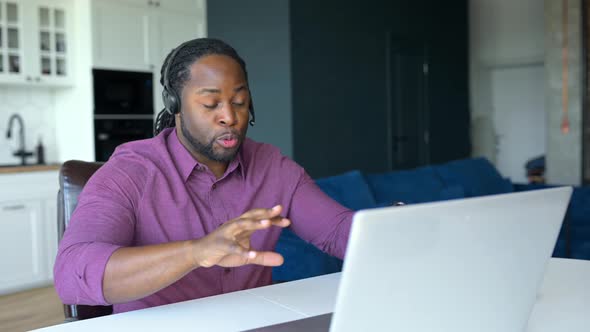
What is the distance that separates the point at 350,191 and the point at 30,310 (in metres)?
2.14

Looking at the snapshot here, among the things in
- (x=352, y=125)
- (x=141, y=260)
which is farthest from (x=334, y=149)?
(x=141, y=260)

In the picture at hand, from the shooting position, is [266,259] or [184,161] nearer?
[266,259]

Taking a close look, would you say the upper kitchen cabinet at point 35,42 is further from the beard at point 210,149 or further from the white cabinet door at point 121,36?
the beard at point 210,149

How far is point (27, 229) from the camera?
4.24 m

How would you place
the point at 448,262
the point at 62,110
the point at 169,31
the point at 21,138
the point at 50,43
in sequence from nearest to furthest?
1. the point at 448,262
2. the point at 50,43
3. the point at 21,138
4. the point at 62,110
5. the point at 169,31

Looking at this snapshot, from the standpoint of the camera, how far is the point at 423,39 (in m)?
6.61

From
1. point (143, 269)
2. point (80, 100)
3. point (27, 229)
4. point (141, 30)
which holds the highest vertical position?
point (141, 30)

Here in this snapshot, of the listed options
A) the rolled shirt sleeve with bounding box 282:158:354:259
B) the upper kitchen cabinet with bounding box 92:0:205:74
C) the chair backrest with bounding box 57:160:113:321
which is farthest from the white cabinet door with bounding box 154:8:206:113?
the rolled shirt sleeve with bounding box 282:158:354:259

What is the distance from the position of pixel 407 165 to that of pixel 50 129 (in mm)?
3452

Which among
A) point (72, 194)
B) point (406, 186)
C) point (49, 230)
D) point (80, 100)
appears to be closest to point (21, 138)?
point (80, 100)

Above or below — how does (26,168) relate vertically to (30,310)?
above

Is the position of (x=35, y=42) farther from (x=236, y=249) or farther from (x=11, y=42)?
(x=236, y=249)

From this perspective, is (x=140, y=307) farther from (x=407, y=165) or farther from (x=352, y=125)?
(x=407, y=165)

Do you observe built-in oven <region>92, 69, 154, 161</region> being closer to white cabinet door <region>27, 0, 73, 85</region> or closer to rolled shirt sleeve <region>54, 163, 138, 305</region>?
white cabinet door <region>27, 0, 73, 85</region>
